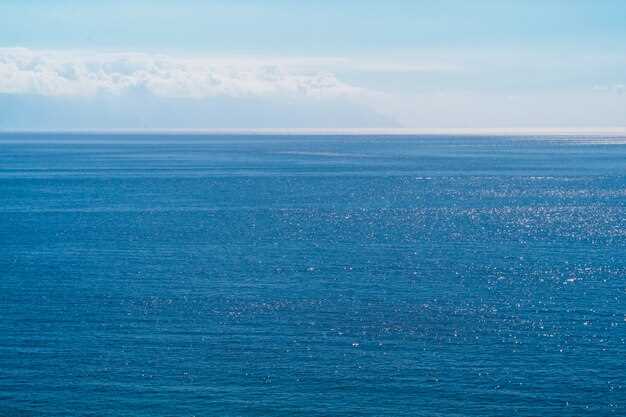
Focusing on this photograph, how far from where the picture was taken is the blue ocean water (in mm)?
44500

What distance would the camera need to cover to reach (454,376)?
152 ft

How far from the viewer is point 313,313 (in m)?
57.9

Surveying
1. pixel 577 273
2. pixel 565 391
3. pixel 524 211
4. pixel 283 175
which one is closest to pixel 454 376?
pixel 565 391

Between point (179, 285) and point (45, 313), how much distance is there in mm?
11818

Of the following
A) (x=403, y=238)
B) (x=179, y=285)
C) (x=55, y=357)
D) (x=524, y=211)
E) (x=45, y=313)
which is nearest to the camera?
(x=55, y=357)

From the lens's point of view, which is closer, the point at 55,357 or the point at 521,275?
the point at 55,357

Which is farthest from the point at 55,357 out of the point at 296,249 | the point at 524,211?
the point at 524,211

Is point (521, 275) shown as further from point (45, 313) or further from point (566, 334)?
point (45, 313)

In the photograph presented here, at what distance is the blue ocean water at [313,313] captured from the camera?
44500 mm

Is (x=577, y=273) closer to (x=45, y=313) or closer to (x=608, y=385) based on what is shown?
Result: (x=608, y=385)

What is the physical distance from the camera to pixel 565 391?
4444 cm

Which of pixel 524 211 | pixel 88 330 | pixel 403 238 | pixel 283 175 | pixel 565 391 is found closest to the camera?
pixel 565 391

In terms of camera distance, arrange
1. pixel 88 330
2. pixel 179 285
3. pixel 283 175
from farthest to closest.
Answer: pixel 283 175
pixel 179 285
pixel 88 330

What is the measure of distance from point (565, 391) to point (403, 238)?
4582cm
